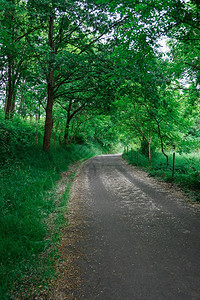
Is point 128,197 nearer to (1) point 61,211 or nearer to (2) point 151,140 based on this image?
(1) point 61,211

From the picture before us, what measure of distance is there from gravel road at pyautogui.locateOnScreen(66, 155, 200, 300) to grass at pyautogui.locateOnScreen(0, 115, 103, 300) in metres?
0.63

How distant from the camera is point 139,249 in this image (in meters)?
3.79

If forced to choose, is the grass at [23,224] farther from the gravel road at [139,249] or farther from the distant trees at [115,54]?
the distant trees at [115,54]

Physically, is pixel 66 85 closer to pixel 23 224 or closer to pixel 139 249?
pixel 23 224

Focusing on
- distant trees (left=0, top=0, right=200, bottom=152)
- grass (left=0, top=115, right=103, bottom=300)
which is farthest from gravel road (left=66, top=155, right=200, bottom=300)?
distant trees (left=0, top=0, right=200, bottom=152)

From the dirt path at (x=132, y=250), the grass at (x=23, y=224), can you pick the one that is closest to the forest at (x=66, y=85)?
the grass at (x=23, y=224)

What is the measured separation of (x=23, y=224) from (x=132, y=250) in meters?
2.49

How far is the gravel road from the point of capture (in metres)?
2.74

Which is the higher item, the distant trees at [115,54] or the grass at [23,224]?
the distant trees at [115,54]

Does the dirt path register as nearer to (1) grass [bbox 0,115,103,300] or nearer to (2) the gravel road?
(2) the gravel road

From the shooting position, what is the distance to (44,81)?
12.6 meters

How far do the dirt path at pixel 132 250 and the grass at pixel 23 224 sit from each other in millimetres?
363

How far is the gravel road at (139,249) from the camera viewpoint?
8.98 ft

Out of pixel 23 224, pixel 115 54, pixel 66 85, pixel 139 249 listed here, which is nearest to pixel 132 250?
pixel 139 249
